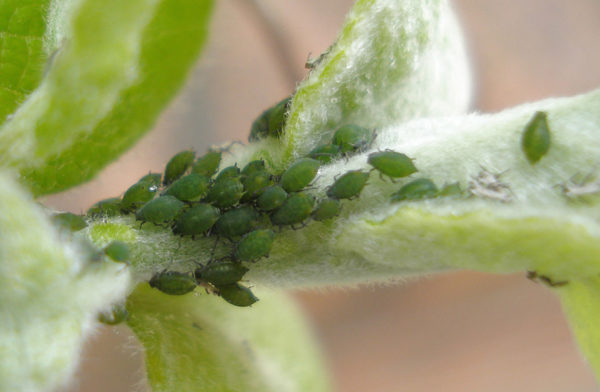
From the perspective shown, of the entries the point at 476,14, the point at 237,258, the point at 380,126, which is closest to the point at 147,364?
the point at 237,258

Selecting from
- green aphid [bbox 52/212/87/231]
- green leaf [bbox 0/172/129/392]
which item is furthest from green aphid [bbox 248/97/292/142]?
green leaf [bbox 0/172/129/392]

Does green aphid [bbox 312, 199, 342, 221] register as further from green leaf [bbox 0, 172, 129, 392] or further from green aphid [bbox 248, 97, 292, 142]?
green leaf [bbox 0, 172, 129, 392]

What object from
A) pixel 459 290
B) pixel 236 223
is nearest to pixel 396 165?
pixel 236 223

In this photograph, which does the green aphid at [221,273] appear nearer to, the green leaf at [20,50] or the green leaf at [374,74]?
the green leaf at [374,74]

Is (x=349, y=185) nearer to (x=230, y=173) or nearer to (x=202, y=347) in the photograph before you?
(x=230, y=173)

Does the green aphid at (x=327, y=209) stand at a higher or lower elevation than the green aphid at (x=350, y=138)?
lower

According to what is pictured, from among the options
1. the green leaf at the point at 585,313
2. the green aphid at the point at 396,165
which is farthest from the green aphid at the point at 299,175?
the green leaf at the point at 585,313
